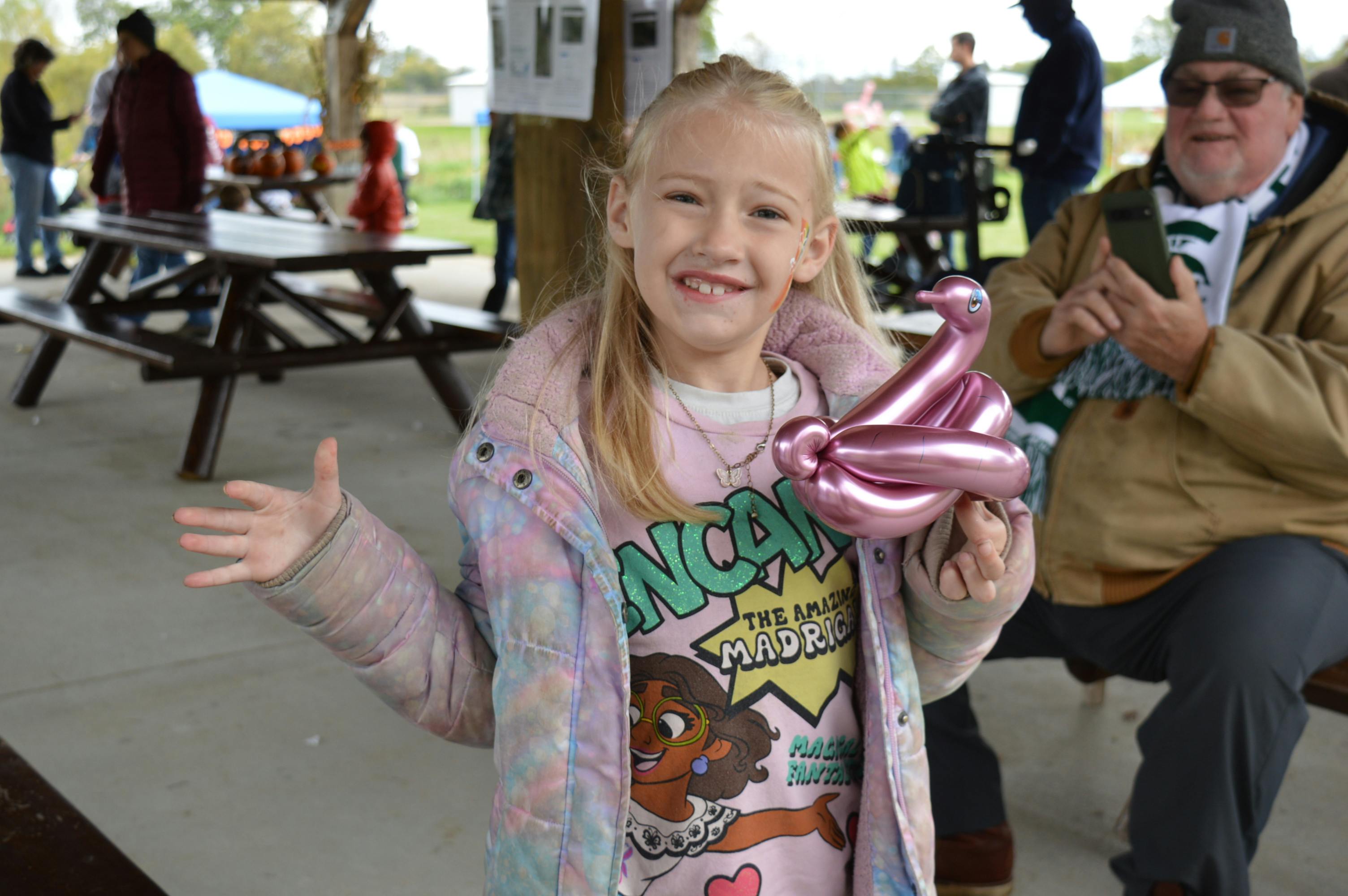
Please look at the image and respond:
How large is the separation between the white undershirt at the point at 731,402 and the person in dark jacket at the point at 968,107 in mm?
5906

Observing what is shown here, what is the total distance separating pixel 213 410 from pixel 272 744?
217cm

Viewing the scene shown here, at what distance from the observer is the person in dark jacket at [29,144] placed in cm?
862

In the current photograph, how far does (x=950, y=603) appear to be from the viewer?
1216mm

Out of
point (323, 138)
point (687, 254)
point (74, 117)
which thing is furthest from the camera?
point (323, 138)

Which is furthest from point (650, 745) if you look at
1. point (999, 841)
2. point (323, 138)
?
point (323, 138)

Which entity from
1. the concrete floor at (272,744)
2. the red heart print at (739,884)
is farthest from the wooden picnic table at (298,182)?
the red heart print at (739,884)

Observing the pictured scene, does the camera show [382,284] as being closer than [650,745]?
No

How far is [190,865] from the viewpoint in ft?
6.95

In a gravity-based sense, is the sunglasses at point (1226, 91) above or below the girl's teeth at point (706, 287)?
above

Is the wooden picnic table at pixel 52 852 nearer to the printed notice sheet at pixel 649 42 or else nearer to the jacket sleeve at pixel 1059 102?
the printed notice sheet at pixel 649 42

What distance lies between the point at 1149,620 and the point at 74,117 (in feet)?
29.6

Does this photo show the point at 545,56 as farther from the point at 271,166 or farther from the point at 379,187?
the point at 271,166

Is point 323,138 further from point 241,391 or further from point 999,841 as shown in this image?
point 999,841

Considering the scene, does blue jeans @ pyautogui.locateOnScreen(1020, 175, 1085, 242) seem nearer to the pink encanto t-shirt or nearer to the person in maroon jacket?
the pink encanto t-shirt
